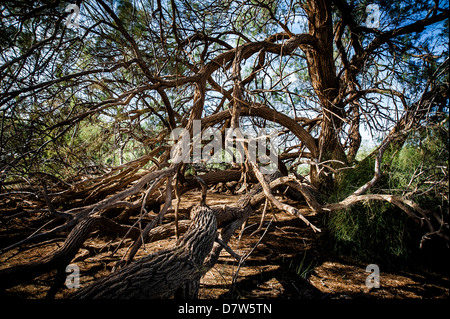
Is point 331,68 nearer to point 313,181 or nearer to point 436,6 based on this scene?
point 436,6

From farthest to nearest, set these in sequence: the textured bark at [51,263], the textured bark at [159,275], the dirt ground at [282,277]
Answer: the dirt ground at [282,277], the textured bark at [51,263], the textured bark at [159,275]

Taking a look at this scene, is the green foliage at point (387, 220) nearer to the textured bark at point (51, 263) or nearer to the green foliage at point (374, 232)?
the green foliage at point (374, 232)

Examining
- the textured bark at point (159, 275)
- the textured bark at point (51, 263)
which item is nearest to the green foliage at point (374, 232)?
the textured bark at point (159, 275)

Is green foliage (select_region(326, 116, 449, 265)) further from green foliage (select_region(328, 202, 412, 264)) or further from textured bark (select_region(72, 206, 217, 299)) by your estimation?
textured bark (select_region(72, 206, 217, 299))

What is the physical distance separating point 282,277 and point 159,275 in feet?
4.72

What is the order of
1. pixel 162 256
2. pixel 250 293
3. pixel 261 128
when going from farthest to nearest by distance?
1. pixel 261 128
2. pixel 250 293
3. pixel 162 256

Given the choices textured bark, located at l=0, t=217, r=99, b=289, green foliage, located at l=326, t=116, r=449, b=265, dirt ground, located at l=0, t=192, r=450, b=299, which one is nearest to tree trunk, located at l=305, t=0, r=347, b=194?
green foliage, located at l=326, t=116, r=449, b=265

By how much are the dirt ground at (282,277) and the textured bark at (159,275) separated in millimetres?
279

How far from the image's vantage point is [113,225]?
2537 mm

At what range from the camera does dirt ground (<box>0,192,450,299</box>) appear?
198cm

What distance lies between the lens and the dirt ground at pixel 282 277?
1978 millimetres

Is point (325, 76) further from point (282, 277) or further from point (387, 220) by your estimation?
point (282, 277)

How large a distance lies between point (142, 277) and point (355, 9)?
4.46 metres

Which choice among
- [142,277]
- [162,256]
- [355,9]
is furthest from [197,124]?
[355,9]
